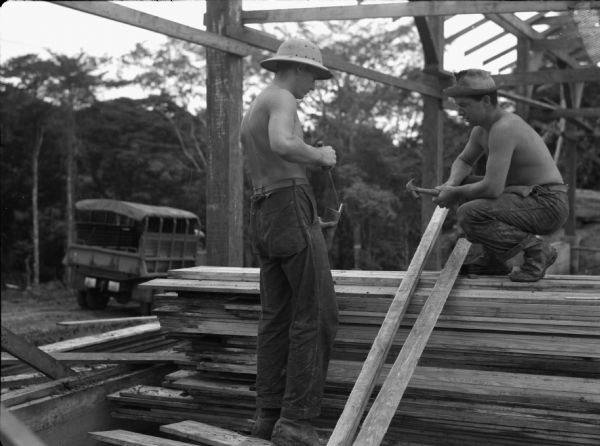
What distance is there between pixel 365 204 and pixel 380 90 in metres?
4.98

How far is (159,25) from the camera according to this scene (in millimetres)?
5414

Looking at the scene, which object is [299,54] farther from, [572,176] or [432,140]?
[572,176]

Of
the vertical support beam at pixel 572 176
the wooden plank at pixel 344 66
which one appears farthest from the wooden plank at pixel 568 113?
the wooden plank at pixel 344 66

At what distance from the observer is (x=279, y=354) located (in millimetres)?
4051

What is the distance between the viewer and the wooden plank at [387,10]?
629 centimetres

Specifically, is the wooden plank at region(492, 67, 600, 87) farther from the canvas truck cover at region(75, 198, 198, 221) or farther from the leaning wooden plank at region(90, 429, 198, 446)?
the canvas truck cover at region(75, 198, 198, 221)

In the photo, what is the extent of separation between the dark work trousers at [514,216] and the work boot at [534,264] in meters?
0.04

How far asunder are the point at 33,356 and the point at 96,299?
12877mm

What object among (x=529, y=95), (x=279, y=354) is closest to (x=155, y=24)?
(x=279, y=354)

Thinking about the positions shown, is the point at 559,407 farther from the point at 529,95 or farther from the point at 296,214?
the point at 529,95

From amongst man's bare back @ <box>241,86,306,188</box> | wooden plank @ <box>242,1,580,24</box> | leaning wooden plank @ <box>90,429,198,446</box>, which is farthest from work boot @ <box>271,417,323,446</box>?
wooden plank @ <box>242,1,580,24</box>

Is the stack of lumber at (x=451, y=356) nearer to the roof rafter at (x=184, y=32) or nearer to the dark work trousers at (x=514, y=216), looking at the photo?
the dark work trousers at (x=514, y=216)

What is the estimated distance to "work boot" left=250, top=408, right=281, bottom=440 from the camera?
13.2ft

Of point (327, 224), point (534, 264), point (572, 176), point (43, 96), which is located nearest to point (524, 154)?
point (534, 264)
